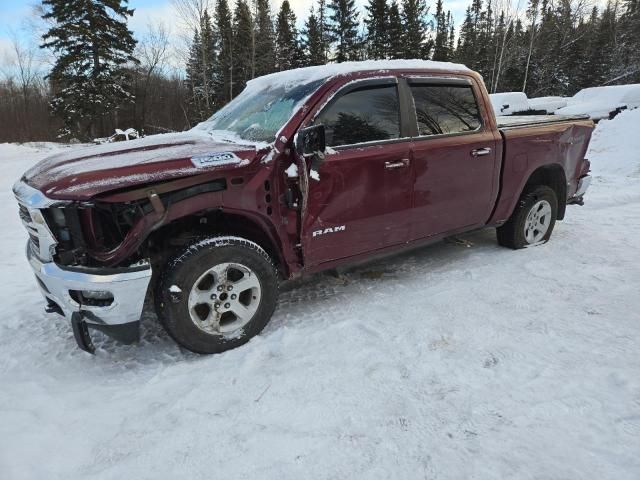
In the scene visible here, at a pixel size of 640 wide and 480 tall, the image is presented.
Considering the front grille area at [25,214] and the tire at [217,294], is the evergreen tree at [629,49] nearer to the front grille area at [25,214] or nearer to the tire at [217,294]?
the tire at [217,294]

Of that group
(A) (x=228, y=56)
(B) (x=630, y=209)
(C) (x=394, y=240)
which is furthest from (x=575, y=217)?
(A) (x=228, y=56)

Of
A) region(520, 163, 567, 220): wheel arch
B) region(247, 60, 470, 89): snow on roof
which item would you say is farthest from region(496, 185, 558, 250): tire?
region(247, 60, 470, 89): snow on roof

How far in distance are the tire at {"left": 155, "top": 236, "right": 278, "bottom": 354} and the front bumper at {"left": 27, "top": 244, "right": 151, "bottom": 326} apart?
0.60 feet

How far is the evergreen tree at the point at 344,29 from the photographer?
40875mm

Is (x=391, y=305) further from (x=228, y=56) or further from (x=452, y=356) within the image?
(x=228, y=56)

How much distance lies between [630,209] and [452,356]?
547 centimetres

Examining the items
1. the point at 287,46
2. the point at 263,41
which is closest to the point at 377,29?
the point at 287,46

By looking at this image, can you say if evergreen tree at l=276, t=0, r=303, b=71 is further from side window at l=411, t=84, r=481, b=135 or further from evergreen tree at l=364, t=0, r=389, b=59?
side window at l=411, t=84, r=481, b=135

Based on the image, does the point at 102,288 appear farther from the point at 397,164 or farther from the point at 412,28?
the point at 412,28

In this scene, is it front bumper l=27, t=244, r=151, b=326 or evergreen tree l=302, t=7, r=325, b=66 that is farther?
evergreen tree l=302, t=7, r=325, b=66

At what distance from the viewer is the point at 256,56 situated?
3459 centimetres

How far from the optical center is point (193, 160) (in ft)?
8.95

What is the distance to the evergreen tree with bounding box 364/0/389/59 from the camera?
41.3 meters

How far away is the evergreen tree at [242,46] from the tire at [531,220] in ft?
107
